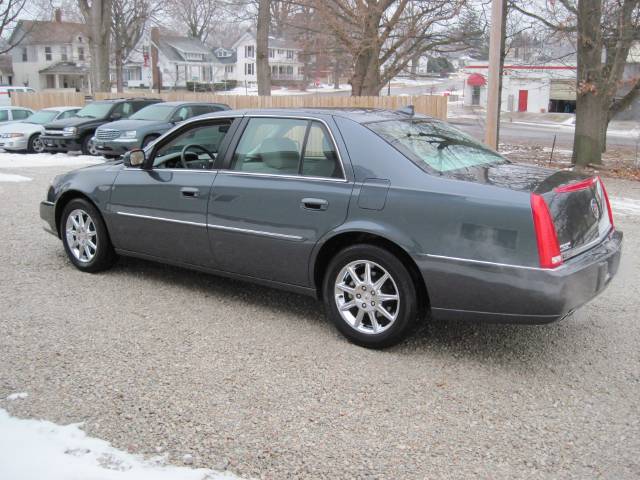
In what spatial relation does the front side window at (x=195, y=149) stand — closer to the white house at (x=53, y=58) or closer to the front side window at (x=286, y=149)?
the front side window at (x=286, y=149)

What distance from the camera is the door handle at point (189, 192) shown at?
5.21 meters

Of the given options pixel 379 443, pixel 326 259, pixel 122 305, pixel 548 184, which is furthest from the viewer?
pixel 122 305

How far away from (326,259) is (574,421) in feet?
6.31

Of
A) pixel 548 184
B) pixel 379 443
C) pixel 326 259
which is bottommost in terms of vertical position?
pixel 379 443

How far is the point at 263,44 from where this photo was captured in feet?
79.2

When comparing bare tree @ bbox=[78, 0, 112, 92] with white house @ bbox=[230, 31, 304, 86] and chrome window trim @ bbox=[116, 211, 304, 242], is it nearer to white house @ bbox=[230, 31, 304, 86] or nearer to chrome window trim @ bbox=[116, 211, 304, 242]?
chrome window trim @ bbox=[116, 211, 304, 242]

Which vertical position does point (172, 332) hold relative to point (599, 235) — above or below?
below

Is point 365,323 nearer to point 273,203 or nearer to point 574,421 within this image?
point 273,203

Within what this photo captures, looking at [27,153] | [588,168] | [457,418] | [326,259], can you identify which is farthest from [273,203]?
[27,153]

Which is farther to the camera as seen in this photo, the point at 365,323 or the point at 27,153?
the point at 27,153

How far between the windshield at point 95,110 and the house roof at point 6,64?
64410 millimetres

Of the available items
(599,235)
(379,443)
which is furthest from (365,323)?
(599,235)

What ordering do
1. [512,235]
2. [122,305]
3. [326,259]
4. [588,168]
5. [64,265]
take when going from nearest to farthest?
[512,235] < [326,259] < [122,305] < [64,265] < [588,168]

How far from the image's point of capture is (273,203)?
15.6 ft
